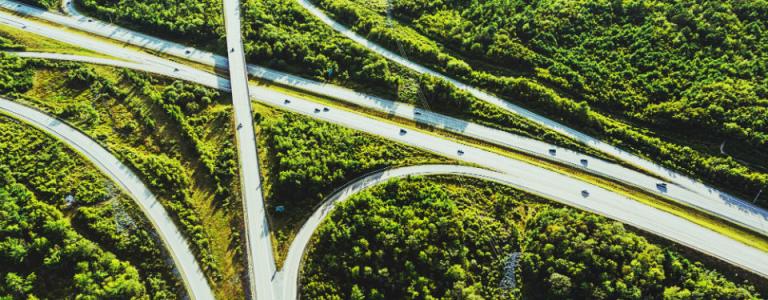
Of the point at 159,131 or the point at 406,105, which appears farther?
the point at 406,105

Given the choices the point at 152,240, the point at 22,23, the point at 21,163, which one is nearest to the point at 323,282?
the point at 152,240

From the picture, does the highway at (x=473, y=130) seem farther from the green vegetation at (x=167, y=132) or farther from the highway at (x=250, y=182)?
A: the green vegetation at (x=167, y=132)

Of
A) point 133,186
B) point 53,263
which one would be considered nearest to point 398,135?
point 133,186

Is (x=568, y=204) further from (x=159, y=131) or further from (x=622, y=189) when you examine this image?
(x=159, y=131)

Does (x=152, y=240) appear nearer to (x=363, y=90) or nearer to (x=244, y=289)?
(x=244, y=289)

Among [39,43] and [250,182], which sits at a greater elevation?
[39,43]

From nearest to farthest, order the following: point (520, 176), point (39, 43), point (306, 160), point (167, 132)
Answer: point (520, 176), point (306, 160), point (167, 132), point (39, 43)

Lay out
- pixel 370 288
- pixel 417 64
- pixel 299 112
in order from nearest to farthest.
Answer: pixel 370 288
pixel 299 112
pixel 417 64
